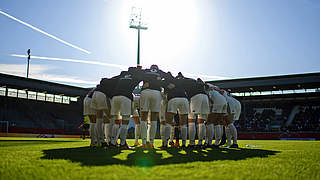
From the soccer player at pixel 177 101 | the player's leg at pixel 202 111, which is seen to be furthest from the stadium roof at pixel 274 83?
the soccer player at pixel 177 101

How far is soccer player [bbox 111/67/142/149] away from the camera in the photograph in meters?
8.06

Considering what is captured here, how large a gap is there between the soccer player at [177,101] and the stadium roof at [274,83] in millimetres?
29695

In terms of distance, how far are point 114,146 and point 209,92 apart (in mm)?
3583

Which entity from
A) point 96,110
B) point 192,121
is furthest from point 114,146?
point 192,121

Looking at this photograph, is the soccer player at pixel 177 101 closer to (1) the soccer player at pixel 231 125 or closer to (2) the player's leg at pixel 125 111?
(2) the player's leg at pixel 125 111

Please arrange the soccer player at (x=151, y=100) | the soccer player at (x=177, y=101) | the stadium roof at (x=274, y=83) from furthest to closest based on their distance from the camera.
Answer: the stadium roof at (x=274, y=83) < the soccer player at (x=177, y=101) < the soccer player at (x=151, y=100)

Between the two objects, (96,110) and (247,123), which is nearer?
(96,110)

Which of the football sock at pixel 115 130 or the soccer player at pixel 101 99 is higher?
the soccer player at pixel 101 99

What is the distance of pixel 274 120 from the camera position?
40281mm

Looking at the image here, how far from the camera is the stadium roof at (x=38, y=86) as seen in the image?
36.1m

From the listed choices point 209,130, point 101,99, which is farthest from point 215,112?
point 101,99

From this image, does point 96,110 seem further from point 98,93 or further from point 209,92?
point 209,92

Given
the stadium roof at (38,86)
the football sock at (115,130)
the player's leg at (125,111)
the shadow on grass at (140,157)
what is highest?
the stadium roof at (38,86)

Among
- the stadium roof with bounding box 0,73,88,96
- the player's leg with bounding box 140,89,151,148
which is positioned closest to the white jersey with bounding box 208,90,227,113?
the player's leg with bounding box 140,89,151,148
